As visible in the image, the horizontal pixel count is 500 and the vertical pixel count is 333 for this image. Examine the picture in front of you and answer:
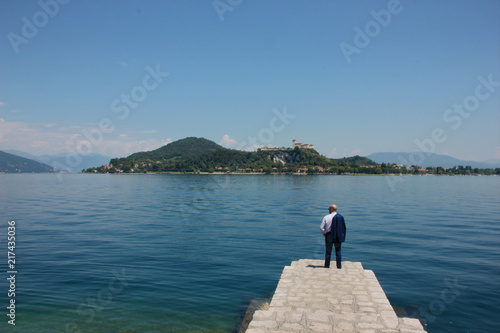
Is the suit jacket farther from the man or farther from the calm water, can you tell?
the calm water

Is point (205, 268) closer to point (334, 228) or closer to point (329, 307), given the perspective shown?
point (334, 228)

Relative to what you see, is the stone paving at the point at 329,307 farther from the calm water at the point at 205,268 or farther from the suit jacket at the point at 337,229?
the calm water at the point at 205,268

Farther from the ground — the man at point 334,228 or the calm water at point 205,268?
the man at point 334,228

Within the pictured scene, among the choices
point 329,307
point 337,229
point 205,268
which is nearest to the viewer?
point 329,307

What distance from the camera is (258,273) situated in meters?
15.7

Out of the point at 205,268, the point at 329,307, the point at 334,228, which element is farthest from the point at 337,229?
the point at 205,268

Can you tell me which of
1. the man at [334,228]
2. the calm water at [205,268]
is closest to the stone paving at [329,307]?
the man at [334,228]

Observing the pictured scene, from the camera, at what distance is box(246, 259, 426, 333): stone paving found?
295 inches

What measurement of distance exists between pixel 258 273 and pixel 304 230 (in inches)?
483

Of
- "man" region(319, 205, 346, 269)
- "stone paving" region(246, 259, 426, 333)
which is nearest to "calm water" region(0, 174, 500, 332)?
"stone paving" region(246, 259, 426, 333)

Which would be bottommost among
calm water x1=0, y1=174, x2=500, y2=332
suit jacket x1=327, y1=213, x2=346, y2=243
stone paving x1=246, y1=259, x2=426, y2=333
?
calm water x1=0, y1=174, x2=500, y2=332

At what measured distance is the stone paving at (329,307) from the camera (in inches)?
295

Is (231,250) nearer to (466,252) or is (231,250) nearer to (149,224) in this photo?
(149,224)

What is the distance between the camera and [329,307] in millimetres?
8688
